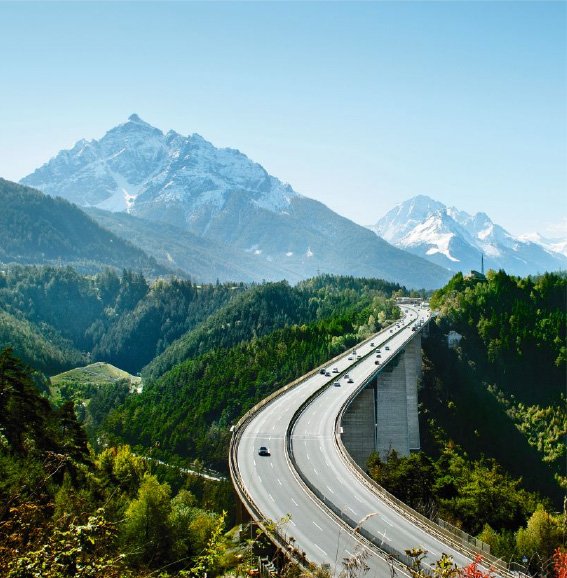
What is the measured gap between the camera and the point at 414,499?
173 feet

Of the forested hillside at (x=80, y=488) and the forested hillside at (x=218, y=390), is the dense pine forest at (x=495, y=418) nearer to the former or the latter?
the forested hillside at (x=80, y=488)

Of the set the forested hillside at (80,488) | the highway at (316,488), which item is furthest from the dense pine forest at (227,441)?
the highway at (316,488)

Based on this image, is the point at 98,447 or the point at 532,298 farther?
the point at 532,298

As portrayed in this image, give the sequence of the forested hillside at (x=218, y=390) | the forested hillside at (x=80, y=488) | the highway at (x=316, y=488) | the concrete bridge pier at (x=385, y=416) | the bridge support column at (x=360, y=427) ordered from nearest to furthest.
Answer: the forested hillside at (x=80, y=488) < the highway at (x=316, y=488) < the bridge support column at (x=360, y=427) < the concrete bridge pier at (x=385, y=416) < the forested hillside at (x=218, y=390)

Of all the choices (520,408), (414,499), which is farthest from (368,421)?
(520,408)

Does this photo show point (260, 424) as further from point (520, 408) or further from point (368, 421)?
point (520, 408)

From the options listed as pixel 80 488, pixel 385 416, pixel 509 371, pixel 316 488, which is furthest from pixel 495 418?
pixel 80 488

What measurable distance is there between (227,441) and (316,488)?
5877cm

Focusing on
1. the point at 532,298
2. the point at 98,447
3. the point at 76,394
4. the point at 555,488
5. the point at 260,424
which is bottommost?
the point at 76,394

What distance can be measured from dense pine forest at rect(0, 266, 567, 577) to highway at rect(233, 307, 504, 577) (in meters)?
4.85

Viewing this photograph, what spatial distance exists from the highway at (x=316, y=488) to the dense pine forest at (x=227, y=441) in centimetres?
485

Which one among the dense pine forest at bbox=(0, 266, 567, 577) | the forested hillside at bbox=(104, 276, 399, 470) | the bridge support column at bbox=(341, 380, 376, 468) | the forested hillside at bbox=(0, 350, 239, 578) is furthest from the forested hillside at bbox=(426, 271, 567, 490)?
the forested hillside at bbox=(0, 350, 239, 578)

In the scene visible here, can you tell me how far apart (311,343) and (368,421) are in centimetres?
5214

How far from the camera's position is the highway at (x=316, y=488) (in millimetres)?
34297
